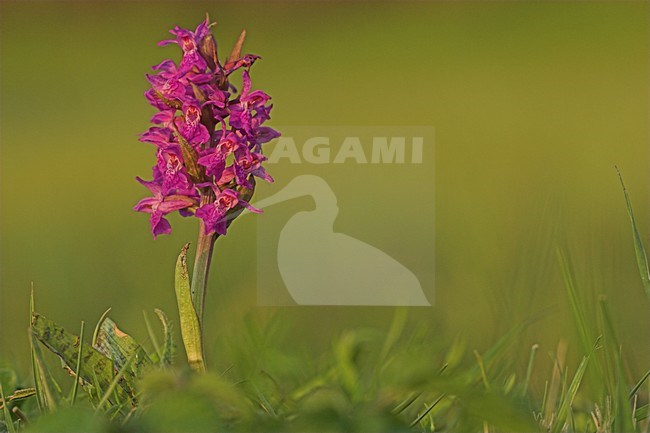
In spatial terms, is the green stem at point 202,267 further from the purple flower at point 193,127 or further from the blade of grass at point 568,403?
the blade of grass at point 568,403

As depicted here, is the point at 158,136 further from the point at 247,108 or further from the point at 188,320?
the point at 188,320

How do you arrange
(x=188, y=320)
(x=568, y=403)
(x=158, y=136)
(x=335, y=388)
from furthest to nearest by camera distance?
(x=158, y=136)
(x=188, y=320)
(x=568, y=403)
(x=335, y=388)

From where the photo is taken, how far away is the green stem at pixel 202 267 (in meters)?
1.12

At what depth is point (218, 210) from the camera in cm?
112

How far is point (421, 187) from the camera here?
98.7 inches

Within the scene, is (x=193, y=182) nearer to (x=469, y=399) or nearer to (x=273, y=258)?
(x=469, y=399)

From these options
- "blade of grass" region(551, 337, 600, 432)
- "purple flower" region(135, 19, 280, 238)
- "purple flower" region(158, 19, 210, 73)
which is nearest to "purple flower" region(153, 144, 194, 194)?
"purple flower" region(135, 19, 280, 238)

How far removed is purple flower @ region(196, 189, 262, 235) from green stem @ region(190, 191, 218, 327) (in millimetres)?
16

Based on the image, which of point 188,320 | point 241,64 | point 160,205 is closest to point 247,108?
point 241,64

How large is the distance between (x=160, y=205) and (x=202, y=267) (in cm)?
11

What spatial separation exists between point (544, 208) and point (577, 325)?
37 cm

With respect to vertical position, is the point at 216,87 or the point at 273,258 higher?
the point at 216,87

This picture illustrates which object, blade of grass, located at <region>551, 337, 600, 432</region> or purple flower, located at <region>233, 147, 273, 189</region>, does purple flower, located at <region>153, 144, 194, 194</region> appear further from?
blade of grass, located at <region>551, 337, 600, 432</region>

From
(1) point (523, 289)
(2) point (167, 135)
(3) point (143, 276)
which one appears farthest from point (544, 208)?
(3) point (143, 276)
